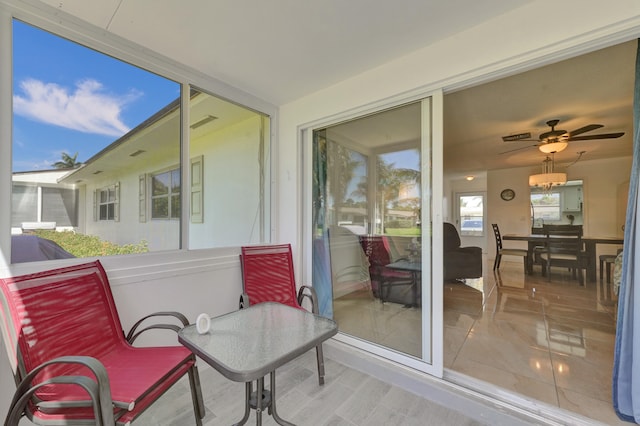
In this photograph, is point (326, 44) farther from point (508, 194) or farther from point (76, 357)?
point (508, 194)

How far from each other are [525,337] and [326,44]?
10.5ft

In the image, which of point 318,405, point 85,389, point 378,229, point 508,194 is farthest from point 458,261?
point 85,389

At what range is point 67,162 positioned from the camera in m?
1.88

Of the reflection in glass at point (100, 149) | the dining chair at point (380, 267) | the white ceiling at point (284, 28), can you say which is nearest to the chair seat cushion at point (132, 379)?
the reflection in glass at point (100, 149)

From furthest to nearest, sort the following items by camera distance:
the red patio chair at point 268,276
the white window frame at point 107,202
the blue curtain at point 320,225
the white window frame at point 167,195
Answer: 1. the blue curtain at point 320,225
2. the red patio chair at point 268,276
3. the white window frame at point 167,195
4. the white window frame at point 107,202

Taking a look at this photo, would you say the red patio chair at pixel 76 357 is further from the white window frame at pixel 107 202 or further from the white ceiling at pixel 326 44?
the white ceiling at pixel 326 44

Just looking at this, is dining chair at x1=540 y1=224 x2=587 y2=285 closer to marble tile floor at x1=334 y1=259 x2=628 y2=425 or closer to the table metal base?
marble tile floor at x1=334 y1=259 x2=628 y2=425

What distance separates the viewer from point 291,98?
9.51 feet

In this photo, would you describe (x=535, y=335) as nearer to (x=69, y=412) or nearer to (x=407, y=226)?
(x=407, y=226)

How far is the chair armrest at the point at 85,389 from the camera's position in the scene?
1023 millimetres

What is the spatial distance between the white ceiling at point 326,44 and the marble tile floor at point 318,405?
2.54 m

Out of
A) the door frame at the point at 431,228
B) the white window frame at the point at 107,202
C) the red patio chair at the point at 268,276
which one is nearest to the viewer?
the door frame at the point at 431,228

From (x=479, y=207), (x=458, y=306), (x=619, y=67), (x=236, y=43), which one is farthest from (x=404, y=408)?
(x=479, y=207)

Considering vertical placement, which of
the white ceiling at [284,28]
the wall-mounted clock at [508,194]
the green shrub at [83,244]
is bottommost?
the green shrub at [83,244]
